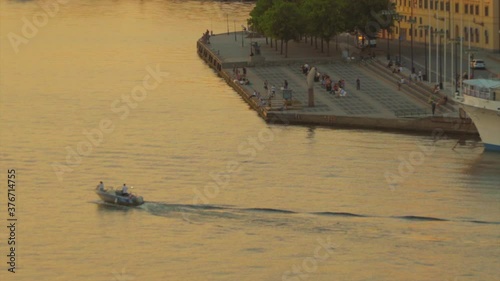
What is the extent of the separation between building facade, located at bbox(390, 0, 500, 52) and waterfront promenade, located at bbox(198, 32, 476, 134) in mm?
3298

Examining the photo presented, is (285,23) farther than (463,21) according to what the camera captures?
Yes

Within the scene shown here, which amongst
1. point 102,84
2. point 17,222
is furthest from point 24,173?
point 102,84

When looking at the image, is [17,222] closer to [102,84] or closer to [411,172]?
[411,172]

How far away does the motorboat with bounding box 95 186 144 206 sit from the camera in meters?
52.2

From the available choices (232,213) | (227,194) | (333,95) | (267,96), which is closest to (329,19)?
(267,96)

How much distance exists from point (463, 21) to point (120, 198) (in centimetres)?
3517

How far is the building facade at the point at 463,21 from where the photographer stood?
81750 mm

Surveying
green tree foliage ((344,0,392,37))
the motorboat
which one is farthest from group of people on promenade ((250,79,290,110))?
the motorboat

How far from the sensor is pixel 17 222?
50.3m

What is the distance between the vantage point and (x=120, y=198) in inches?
2060

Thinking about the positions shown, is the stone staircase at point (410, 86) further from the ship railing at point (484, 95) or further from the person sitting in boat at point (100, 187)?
the person sitting in boat at point (100, 187)

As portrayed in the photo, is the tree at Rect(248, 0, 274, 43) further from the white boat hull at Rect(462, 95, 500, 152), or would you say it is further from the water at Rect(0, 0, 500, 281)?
the white boat hull at Rect(462, 95, 500, 152)

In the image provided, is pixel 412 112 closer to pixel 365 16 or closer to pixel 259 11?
pixel 365 16

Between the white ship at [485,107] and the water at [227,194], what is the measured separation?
68cm
